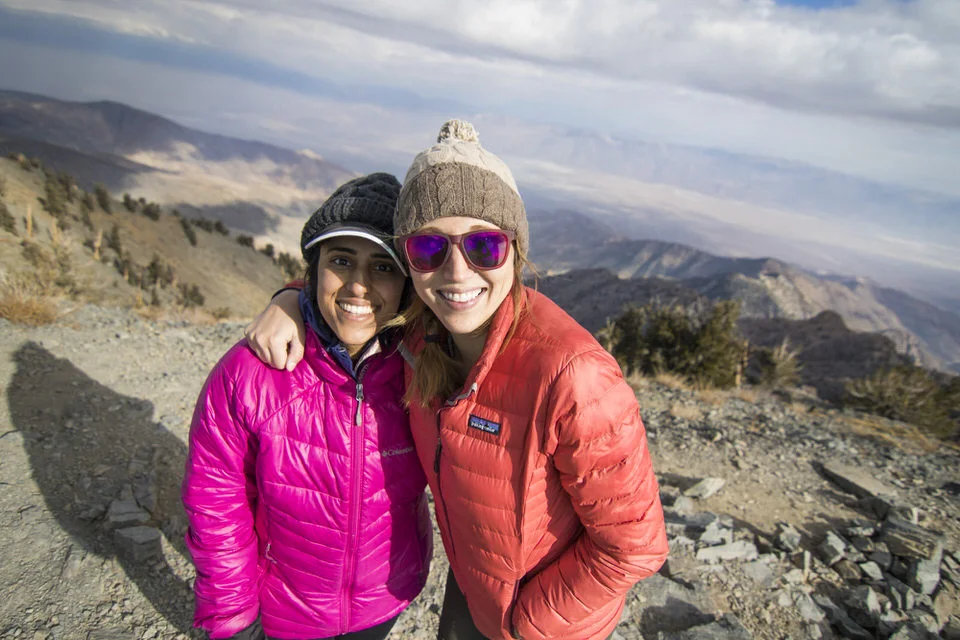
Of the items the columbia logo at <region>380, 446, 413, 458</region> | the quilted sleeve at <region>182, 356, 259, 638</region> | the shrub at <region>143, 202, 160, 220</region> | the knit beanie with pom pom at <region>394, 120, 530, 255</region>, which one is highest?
the knit beanie with pom pom at <region>394, 120, 530, 255</region>

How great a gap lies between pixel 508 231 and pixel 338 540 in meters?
1.42

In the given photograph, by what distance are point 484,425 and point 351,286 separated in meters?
0.70

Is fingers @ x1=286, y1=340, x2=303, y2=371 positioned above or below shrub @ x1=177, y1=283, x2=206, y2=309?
above

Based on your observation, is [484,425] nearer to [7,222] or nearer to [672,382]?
[672,382]

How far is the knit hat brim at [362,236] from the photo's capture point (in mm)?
1593

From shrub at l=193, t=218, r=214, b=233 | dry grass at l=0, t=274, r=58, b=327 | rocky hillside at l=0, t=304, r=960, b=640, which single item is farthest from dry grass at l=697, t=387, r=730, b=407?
shrub at l=193, t=218, r=214, b=233

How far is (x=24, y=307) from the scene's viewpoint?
5520mm

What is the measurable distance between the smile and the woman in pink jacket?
10.3 inches

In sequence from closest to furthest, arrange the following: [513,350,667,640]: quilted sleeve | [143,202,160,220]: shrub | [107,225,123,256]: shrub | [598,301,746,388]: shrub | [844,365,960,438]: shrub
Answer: [513,350,667,640]: quilted sleeve < [844,365,960,438]: shrub < [598,301,746,388]: shrub < [107,225,123,256]: shrub < [143,202,160,220]: shrub

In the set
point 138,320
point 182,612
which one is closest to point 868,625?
point 182,612

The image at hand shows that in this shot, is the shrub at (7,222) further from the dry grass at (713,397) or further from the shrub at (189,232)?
the dry grass at (713,397)

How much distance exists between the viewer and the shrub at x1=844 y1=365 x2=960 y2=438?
9.48 meters

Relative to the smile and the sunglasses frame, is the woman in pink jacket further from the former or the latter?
the smile

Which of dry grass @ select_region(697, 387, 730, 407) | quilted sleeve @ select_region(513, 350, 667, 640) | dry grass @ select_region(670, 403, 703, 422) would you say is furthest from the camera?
dry grass @ select_region(697, 387, 730, 407)
